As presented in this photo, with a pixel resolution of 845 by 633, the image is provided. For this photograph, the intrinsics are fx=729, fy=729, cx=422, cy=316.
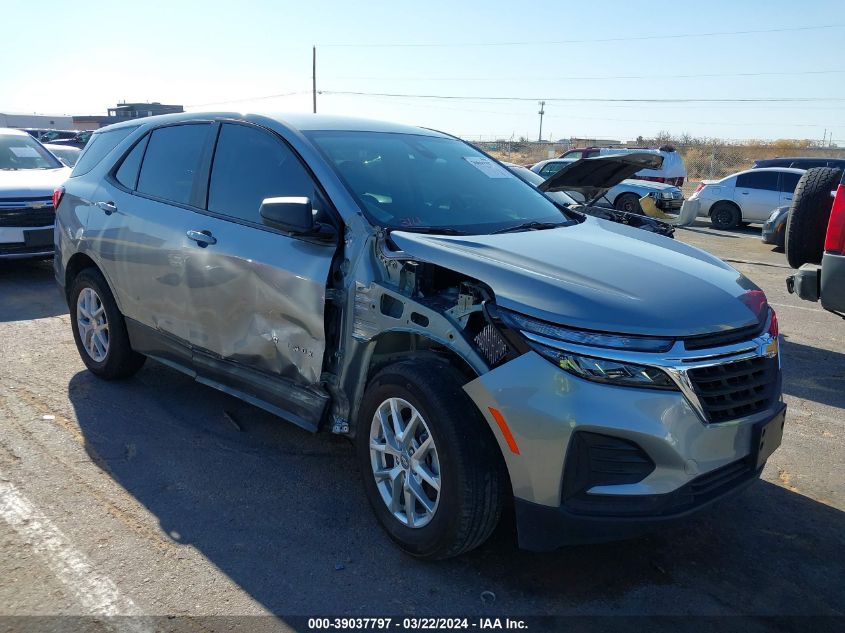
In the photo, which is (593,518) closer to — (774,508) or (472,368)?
(472,368)

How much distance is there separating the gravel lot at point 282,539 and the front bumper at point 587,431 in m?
0.33

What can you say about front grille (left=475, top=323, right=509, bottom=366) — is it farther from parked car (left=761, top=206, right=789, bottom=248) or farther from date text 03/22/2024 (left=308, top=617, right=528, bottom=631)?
parked car (left=761, top=206, right=789, bottom=248)

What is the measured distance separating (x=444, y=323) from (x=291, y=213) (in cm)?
Result: 94

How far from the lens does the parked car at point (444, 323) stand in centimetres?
261

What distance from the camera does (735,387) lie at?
2781 mm

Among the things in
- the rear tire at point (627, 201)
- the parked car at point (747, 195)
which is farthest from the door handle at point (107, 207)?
the rear tire at point (627, 201)

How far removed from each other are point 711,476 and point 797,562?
831mm

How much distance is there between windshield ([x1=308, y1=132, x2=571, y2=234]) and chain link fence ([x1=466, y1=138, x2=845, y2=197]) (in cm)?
3591

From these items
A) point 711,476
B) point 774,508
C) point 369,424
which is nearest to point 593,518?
point 711,476

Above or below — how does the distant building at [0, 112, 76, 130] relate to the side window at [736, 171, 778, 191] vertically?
above

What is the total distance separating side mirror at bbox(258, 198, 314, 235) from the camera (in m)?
3.35

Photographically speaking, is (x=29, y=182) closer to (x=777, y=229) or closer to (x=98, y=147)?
(x=98, y=147)

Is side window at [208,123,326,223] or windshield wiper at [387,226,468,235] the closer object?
windshield wiper at [387,226,468,235]

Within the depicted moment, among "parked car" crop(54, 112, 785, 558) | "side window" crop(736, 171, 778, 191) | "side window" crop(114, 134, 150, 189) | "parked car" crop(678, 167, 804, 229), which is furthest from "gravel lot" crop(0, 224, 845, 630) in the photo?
"side window" crop(736, 171, 778, 191)
